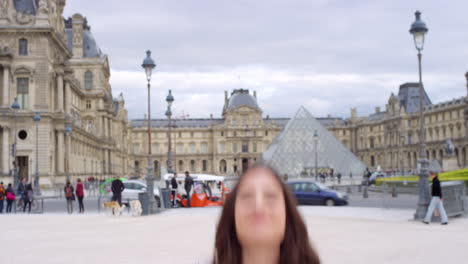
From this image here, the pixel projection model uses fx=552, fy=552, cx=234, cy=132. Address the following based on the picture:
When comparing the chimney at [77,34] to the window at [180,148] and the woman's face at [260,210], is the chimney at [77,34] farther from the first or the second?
the woman's face at [260,210]

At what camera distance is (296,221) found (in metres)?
1.56

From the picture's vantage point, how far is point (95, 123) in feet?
182

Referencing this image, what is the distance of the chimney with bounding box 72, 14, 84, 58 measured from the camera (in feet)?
175

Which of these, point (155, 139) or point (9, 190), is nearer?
point (9, 190)

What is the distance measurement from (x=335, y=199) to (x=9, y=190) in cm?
1135

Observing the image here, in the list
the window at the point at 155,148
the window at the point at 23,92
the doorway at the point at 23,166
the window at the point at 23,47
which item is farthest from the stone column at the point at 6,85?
the window at the point at 155,148

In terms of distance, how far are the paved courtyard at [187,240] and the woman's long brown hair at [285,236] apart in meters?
3.62

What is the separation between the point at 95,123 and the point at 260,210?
5572cm

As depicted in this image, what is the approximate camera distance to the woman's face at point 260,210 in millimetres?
1485

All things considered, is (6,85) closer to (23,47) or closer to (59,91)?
(23,47)

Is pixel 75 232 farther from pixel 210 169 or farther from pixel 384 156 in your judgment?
pixel 210 169

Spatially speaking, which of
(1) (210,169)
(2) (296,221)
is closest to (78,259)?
(2) (296,221)

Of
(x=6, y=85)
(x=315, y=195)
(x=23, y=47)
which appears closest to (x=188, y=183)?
(x=315, y=195)

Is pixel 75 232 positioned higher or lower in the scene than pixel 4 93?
lower
